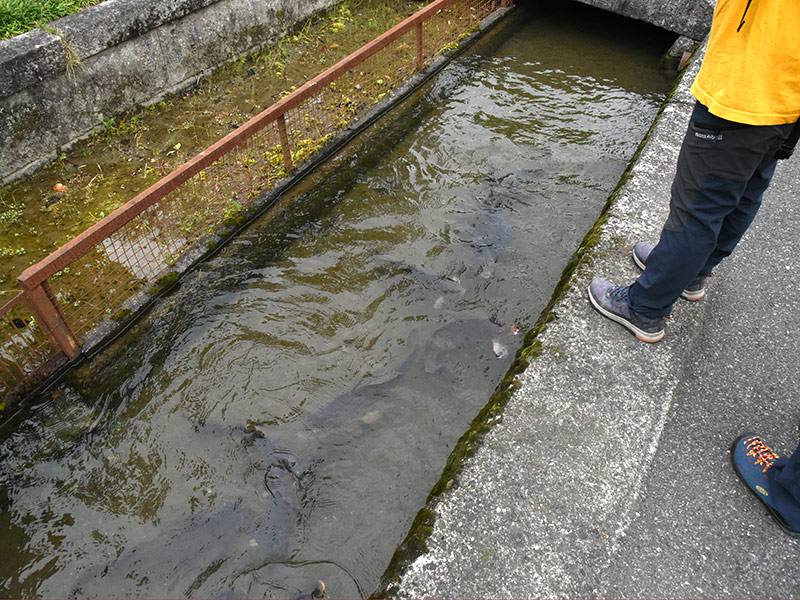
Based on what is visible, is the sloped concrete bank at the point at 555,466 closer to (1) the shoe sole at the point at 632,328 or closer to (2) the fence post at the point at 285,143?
(1) the shoe sole at the point at 632,328

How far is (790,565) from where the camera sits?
2.28 meters

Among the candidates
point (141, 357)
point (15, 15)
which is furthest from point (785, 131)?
point (15, 15)

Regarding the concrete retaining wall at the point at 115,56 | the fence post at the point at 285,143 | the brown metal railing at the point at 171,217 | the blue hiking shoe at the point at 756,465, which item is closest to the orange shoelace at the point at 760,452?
the blue hiking shoe at the point at 756,465

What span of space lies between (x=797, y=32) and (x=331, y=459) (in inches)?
110

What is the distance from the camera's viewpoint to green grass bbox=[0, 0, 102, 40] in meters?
4.87

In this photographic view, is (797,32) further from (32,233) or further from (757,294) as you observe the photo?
(32,233)

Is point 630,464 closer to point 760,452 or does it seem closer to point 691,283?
point 760,452

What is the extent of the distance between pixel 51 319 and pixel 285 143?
7.41 feet

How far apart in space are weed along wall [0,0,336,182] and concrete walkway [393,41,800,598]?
464cm

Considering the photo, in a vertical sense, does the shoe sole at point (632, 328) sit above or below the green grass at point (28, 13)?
below

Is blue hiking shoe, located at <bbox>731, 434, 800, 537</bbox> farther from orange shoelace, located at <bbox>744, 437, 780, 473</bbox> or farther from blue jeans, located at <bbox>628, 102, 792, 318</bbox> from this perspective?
blue jeans, located at <bbox>628, 102, 792, 318</bbox>

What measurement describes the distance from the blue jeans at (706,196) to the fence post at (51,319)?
324 centimetres

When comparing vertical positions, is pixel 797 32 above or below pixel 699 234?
above

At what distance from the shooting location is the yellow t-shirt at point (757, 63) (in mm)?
2146
